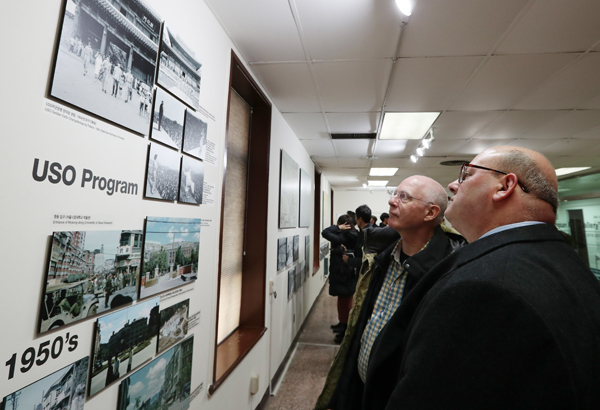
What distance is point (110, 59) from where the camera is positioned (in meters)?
0.89

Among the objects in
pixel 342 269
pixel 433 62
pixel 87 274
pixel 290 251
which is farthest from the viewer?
pixel 342 269

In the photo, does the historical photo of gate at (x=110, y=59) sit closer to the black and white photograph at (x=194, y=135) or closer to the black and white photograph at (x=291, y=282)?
the black and white photograph at (x=194, y=135)

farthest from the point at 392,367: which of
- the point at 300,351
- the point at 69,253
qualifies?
the point at 300,351

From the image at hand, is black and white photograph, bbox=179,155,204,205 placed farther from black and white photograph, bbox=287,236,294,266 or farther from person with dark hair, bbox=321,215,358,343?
person with dark hair, bbox=321,215,358,343

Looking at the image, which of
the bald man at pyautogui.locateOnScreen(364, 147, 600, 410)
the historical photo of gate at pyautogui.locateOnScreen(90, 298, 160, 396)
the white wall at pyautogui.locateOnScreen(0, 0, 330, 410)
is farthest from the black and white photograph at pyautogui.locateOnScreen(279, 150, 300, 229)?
the bald man at pyautogui.locateOnScreen(364, 147, 600, 410)

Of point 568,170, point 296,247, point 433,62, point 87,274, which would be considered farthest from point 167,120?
point 568,170

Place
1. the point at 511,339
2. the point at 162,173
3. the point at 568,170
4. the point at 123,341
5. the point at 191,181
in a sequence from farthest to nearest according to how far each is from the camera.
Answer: the point at 568,170, the point at 191,181, the point at 162,173, the point at 123,341, the point at 511,339

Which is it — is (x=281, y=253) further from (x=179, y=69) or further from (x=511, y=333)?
(x=511, y=333)

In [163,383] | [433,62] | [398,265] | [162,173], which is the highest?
[433,62]

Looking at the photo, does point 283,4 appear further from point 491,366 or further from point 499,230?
point 491,366

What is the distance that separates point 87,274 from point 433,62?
2475mm

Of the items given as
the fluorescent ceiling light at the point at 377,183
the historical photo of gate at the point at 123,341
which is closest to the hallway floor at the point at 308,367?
the historical photo of gate at the point at 123,341

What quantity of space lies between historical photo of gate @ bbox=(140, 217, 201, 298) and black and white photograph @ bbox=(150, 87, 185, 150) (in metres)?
0.34

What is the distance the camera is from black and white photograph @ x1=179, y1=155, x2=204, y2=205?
4.24 feet
